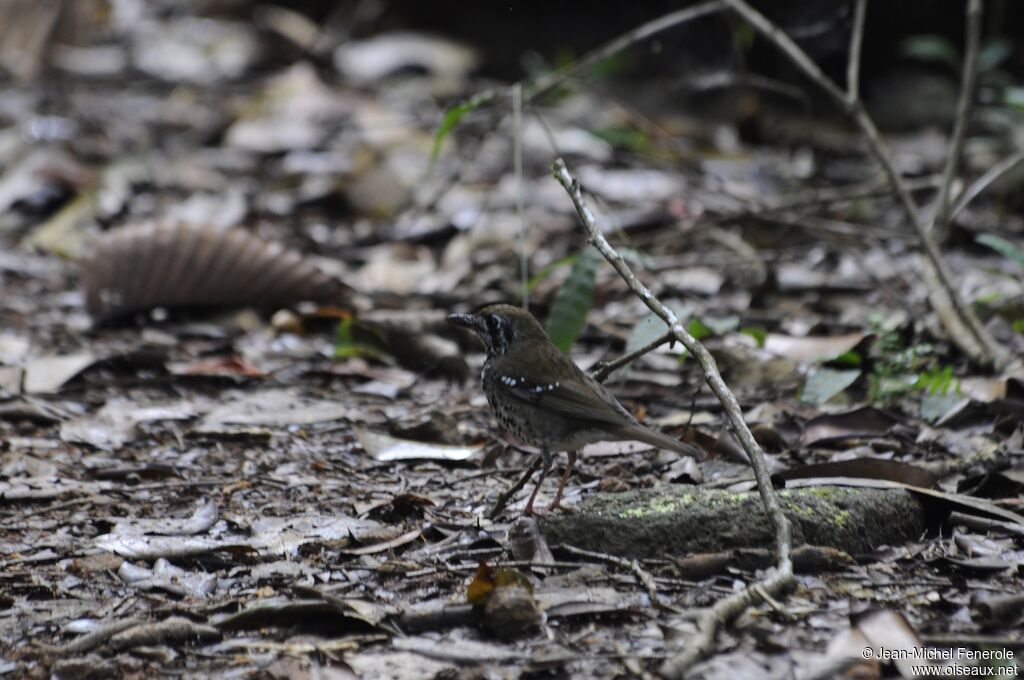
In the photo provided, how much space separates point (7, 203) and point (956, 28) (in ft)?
24.2

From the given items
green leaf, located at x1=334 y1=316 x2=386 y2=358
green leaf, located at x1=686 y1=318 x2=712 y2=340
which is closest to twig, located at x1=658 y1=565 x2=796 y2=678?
green leaf, located at x1=686 y1=318 x2=712 y2=340

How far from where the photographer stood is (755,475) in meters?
3.13

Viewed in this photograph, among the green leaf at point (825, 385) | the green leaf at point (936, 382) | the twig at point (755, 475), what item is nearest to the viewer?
the twig at point (755, 475)

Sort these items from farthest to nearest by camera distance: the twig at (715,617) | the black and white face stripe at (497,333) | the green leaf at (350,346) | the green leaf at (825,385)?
1. the green leaf at (350,346)
2. the green leaf at (825,385)
3. the black and white face stripe at (497,333)
4. the twig at (715,617)

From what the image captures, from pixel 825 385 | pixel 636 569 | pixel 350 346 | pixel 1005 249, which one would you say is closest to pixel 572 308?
pixel 825 385

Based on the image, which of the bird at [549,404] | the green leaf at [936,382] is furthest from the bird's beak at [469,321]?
the green leaf at [936,382]

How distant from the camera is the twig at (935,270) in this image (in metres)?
4.87

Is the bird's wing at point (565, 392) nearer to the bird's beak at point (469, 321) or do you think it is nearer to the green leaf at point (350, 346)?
the bird's beak at point (469, 321)

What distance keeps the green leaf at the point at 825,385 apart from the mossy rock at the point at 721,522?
43.4 inches

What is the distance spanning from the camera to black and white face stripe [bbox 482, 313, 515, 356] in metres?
4.13

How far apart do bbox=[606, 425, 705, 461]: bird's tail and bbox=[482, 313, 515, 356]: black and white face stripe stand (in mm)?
707

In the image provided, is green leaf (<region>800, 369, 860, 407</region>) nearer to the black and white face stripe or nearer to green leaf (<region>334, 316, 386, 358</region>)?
the black and white face stripe

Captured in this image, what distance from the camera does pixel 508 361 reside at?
3.95 meters

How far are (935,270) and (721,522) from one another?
236 cm
